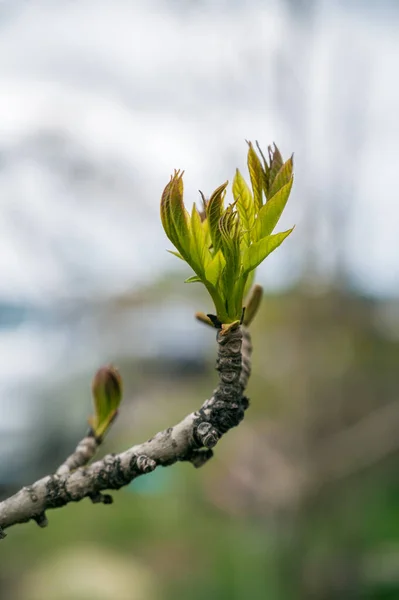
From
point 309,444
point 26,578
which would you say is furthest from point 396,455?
point 26,578

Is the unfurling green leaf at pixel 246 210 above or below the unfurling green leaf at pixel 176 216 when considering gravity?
above

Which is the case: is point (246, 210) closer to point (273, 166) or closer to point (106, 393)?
point (273, 166)

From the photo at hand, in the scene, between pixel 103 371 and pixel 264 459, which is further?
pixel 264 459

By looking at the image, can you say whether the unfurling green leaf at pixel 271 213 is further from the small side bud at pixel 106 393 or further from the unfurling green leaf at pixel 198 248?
the small side bud at pixel 106 393

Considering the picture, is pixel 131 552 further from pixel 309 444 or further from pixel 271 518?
pixel 309 444

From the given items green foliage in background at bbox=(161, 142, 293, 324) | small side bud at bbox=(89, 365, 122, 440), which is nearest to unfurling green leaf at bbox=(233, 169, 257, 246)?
green foliage in background at bbox=(161, 142, 293, 324)

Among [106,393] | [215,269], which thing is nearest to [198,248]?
[215,269]

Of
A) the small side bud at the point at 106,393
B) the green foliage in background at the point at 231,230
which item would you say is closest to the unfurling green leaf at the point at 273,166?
the green foliage in background at the point at 231,230

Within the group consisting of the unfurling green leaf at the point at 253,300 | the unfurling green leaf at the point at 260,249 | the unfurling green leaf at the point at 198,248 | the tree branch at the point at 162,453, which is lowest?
the tree branch at the point at 162,453
